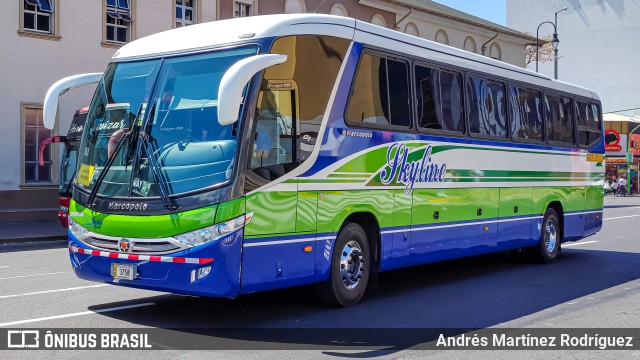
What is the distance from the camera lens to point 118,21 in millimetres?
26672

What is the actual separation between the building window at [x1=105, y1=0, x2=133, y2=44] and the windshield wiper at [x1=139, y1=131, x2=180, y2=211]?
1911 cm

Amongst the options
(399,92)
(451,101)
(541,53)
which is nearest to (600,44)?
(541,53)

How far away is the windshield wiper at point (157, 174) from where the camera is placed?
799 centimetres

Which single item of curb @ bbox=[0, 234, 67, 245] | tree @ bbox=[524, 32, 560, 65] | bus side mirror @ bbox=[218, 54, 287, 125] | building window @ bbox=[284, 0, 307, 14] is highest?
tree @ bbox=[524, 32, 560, 65]

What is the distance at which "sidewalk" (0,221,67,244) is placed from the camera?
19828 millimetres

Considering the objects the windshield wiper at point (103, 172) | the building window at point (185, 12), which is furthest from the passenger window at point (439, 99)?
the building window at point (185, 12)

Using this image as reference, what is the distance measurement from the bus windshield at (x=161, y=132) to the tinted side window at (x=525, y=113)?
258 inches

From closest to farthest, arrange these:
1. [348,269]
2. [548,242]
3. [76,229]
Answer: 1. [76,229]
2. [348,269]
3. [548,242]

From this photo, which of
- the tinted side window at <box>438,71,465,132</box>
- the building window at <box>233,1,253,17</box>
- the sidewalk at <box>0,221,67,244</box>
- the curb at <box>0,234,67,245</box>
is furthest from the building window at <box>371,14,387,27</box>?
the tinted side window at <box>438,71,465,132</box>

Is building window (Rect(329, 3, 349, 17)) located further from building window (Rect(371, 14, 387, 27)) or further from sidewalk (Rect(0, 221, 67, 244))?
sidewalk (Rect(0, 221, 67, 244))

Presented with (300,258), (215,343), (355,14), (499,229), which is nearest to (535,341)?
(300,258)

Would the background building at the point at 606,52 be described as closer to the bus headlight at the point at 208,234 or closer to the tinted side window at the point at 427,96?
the tinted side window at the point at 427,96

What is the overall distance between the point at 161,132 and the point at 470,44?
39.1 meters

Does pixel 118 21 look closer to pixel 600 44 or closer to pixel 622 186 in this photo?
pixel 622 186
